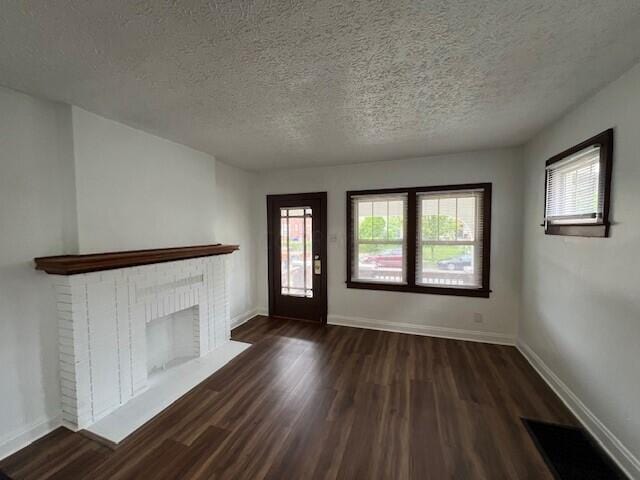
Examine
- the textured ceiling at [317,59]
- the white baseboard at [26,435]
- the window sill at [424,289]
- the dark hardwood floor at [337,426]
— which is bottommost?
the dark hardwood floor at [337,426]

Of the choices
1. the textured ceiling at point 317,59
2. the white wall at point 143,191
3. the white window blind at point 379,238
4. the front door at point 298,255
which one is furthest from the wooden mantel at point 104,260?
the white window blind at point 379,238

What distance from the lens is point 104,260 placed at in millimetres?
1972

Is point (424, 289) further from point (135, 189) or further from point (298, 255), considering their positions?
point (135, 189)

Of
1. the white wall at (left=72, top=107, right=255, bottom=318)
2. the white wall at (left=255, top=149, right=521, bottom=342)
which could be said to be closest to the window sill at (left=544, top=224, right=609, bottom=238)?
the white wall at (left=255, top=149, right=521, bottom=342)

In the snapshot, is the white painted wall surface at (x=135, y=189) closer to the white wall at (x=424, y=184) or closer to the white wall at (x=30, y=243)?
the white wall at (x=30, y=243)

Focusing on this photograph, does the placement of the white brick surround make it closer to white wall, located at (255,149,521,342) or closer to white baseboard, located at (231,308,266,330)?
white baseboard, located at (231,308,266,330)

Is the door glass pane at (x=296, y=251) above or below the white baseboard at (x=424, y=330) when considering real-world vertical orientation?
above

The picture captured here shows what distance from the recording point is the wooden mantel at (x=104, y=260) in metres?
1.78

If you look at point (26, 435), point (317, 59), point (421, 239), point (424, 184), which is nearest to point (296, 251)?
point (421, 239)

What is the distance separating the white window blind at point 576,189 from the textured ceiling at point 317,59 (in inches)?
18.0

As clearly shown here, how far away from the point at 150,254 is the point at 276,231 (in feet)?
7.06

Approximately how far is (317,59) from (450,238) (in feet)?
9.24

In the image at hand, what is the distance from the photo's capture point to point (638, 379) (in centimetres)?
151

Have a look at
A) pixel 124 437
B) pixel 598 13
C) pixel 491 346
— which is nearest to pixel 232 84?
pixel 598 13
